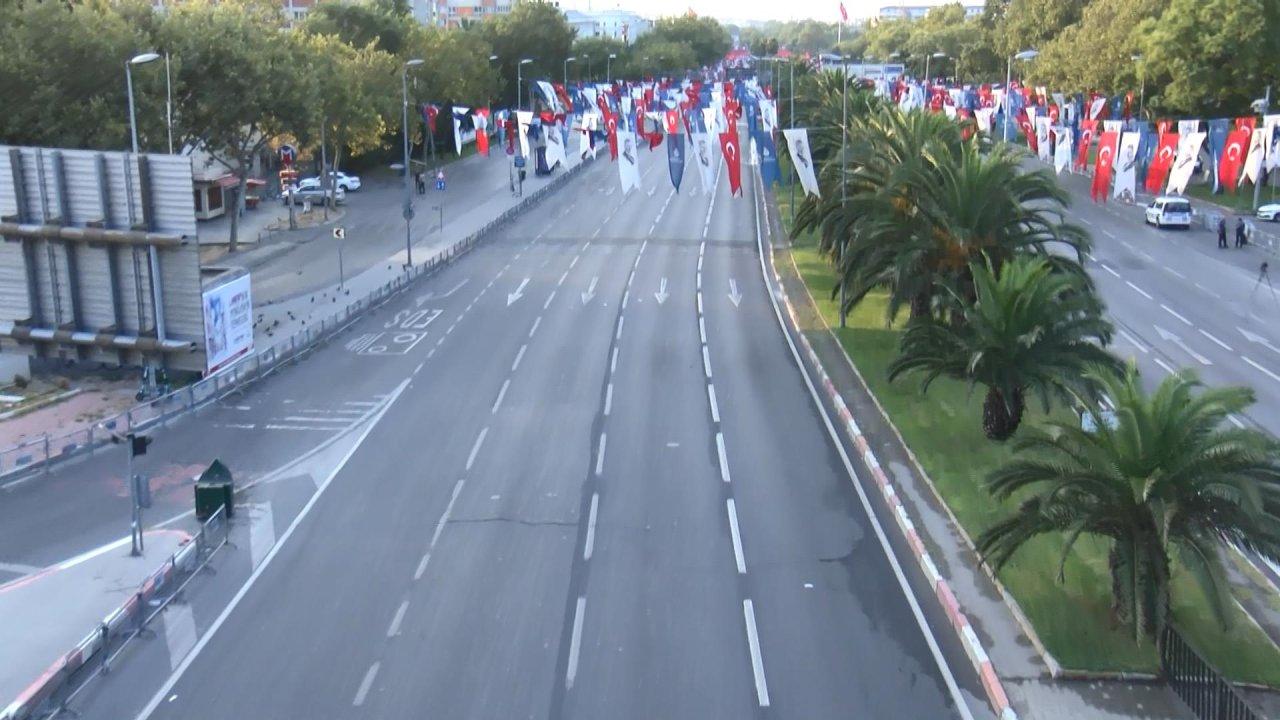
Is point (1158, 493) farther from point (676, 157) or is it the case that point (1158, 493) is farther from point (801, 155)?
point (676, 157)

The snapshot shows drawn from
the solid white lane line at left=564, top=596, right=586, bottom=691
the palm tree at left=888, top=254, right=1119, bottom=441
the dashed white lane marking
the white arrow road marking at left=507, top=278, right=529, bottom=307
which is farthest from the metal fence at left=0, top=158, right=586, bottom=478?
the dashed white lane marking

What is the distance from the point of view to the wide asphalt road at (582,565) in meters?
17.1

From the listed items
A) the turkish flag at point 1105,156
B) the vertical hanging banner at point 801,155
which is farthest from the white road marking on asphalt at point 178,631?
the turkish flag at point 1105,156

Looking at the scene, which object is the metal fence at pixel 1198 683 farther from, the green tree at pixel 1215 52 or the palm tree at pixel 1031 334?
the green tree at pixel 1215 52

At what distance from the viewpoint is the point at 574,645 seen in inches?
725

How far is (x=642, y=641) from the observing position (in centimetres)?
1850

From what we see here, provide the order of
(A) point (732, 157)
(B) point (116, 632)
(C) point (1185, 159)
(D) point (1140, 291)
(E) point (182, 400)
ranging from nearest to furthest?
1. (B) point (116, 632)
2. (E) point (182, 400)
3. (D) point (1140, 291)
4. (A) point (732, 157)
5. (C) point (1185, 159)

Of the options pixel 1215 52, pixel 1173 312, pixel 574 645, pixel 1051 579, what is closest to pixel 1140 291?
pixel 1173 312

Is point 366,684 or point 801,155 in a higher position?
point 801,155

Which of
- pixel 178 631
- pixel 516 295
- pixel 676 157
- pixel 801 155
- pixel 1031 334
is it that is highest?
pixel 801 155

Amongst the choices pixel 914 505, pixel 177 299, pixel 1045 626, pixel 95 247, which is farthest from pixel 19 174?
pixel 1045 626

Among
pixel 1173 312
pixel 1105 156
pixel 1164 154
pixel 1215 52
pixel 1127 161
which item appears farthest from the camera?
pixel 1215 52

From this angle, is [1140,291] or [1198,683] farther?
[1140,291]

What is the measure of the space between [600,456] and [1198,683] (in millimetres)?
13856
